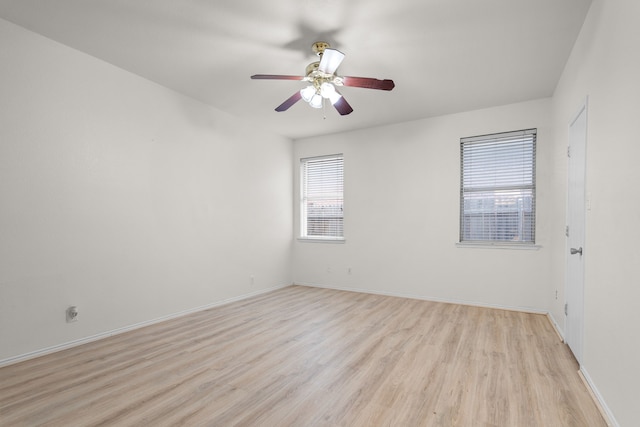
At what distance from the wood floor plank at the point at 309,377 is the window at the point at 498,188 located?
47.0 inches

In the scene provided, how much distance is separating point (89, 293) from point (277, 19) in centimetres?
294

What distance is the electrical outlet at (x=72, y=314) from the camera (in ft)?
9.58

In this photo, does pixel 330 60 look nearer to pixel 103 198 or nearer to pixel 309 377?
pixel 309 377

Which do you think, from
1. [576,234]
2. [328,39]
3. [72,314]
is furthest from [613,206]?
[72,314]

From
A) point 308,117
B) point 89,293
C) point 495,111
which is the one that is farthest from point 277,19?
point 495,111

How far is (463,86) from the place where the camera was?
145 inches

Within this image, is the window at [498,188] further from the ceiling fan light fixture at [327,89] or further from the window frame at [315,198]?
the ceiling fan light fixture at [327,89]

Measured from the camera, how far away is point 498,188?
14.4 ft

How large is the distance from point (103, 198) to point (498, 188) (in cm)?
465

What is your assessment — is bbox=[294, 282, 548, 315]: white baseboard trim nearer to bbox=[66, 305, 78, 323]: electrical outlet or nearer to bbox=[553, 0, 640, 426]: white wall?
bbox=[553, 0, 640, 426]: white wall

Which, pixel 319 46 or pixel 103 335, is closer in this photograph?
pixel 319 46

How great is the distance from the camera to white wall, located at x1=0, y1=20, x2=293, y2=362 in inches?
104

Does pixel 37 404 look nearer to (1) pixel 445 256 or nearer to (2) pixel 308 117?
(2) pixel 308 117

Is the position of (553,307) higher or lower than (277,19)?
lower
